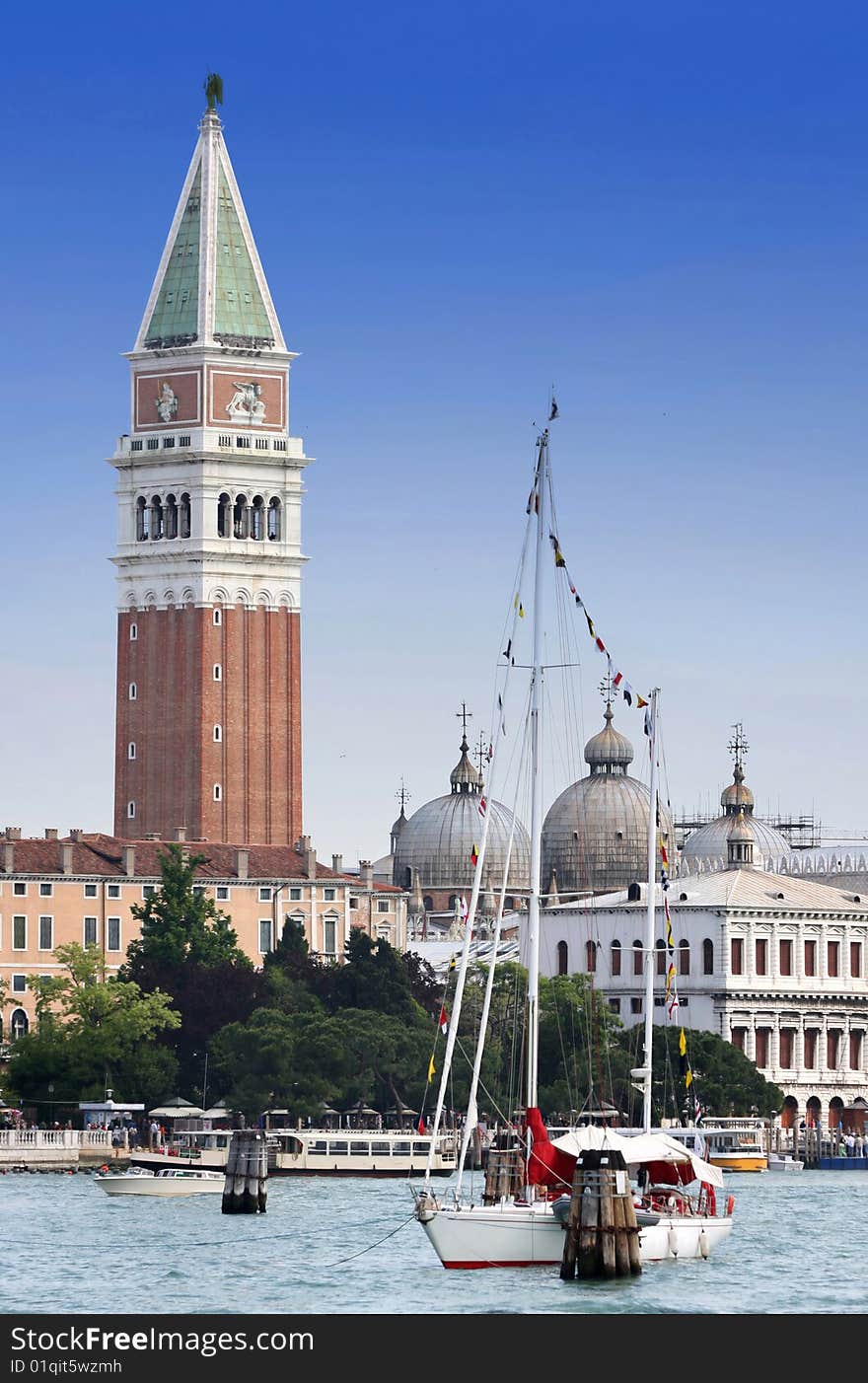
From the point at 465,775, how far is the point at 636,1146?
381 feet

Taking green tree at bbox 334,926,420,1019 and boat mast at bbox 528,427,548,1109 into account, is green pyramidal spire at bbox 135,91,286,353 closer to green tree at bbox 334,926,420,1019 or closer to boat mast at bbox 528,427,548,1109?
green tree at bbox 334,926,420,1019

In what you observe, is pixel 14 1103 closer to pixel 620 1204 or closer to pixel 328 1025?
pixel 328 1025

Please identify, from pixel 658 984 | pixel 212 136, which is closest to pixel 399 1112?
pixel 658 984

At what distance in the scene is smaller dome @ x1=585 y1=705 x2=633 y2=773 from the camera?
167500 mm

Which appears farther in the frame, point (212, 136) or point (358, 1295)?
point (212, 136)

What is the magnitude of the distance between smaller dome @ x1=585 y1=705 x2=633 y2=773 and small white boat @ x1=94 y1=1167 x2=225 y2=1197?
8198 centimetres

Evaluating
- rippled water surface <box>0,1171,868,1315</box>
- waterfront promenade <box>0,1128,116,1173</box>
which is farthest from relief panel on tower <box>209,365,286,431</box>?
rippled water surface <box>0,1171,868,1315</box>

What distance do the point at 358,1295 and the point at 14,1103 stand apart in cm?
5082

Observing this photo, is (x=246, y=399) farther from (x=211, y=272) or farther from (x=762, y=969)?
(x=762, y=969)

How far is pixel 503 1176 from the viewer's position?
57781 millimetres

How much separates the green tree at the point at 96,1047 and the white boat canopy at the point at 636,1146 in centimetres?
4443

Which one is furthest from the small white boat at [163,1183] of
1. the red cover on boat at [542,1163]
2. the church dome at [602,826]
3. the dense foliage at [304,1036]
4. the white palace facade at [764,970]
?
the church dome at [602,826]

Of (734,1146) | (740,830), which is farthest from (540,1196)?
(740,830)

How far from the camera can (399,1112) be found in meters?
105
